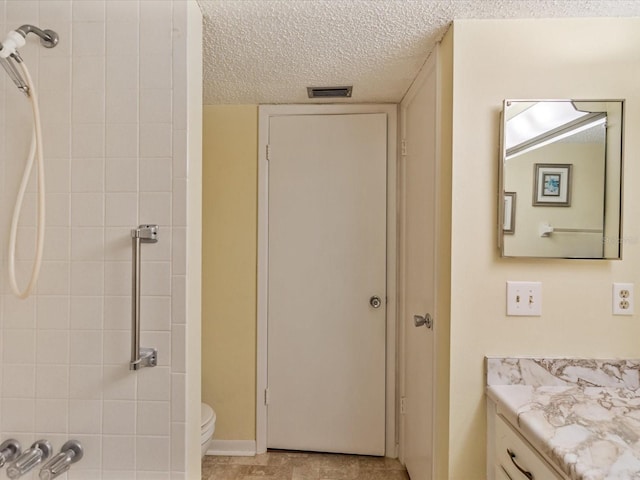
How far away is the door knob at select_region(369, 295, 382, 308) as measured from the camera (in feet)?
7.09

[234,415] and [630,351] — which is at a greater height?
[630,351]

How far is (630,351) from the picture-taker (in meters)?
1.29

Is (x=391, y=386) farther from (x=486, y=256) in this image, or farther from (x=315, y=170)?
(x=315, y=170)

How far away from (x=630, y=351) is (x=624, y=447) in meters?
0.55

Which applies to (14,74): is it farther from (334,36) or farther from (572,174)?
(572,174)

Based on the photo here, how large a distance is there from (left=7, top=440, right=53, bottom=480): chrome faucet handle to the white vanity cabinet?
1500 millimetres

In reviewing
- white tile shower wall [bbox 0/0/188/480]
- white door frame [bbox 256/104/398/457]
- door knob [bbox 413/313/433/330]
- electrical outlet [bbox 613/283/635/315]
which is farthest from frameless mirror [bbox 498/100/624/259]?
white tile shower wall [bbox 0/0/188/480]

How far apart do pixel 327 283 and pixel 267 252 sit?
0.42m

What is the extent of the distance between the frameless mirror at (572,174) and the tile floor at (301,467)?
156 centimetres

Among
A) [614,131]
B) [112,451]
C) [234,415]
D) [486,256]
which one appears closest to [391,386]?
[234,415]

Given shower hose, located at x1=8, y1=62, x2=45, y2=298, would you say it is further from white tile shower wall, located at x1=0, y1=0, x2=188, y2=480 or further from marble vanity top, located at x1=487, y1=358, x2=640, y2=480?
marble vanity top, located at x1=487, y1=358, x2=640, y2=480

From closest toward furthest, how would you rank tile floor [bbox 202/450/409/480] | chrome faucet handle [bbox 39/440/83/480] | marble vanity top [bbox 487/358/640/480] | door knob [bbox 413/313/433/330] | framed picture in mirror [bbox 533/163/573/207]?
1. marble vanity top [bbox 487/358/640/480]
2. chrome faucet handle [bbox 39/440/83/480]
3. framed picture in mirror [bbox 533/163/573/207]
4. door knob [bbox 413/313/433/330]
5. tile floor [bbox 202/450/409/480]

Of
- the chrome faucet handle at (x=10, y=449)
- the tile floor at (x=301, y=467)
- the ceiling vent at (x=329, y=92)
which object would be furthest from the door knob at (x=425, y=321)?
the chrome faucet handle at (x=10, y=449)

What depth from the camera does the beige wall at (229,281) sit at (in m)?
2.21
